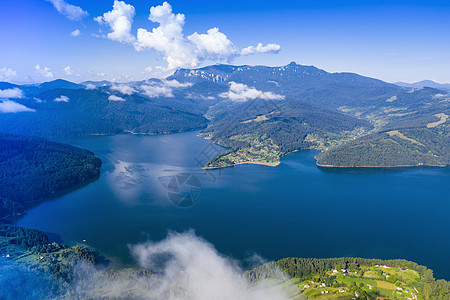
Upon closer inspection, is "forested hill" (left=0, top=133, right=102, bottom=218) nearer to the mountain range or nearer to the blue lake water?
the blue lake water

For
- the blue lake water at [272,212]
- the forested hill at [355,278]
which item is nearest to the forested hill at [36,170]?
the blue lake water at [272,212]

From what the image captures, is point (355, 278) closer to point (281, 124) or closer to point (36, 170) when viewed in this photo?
point (36, 170)

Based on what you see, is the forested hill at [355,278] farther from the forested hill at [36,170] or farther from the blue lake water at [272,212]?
the forested hill at [36,170]

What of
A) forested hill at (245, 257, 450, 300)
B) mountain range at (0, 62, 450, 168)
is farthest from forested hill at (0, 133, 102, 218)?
forested hill at (245, 257, 450, 300)

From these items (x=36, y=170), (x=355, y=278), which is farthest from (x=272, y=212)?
(x=36, y=170)

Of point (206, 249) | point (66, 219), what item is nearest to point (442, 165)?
point (206, 249)

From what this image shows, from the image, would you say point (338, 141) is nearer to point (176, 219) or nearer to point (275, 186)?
point (275, 186)

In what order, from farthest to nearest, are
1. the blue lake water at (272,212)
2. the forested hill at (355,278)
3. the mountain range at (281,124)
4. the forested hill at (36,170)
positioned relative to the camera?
the mountain range at (281,124) < the forested hill at (36,170) < the blue lake water at (272,212) < the forested hill at (355,278)
